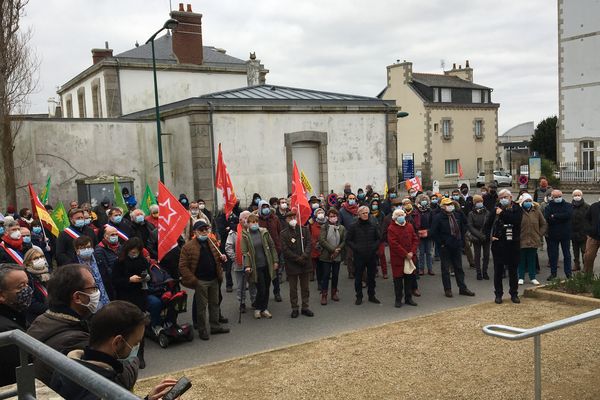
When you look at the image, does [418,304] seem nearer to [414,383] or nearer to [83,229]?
[414,383]

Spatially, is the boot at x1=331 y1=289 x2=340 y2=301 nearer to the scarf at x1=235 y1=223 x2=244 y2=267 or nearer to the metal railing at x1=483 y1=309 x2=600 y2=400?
the scarf at x1=235 y1=223 x2=244 y2=267

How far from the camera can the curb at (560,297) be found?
29.6ft

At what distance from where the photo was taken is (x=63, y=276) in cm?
375

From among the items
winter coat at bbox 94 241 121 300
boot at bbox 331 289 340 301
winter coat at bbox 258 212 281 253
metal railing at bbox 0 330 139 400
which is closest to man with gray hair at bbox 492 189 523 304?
boot at bbox 331 289 340 301

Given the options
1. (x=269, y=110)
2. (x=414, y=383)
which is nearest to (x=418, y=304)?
(x=414, y=383)

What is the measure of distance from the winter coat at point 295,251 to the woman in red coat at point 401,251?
1620 millimetres

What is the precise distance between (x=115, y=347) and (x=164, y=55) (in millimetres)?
29373

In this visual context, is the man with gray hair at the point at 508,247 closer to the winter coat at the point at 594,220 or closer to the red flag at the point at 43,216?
the winter coat at the point at 594,220

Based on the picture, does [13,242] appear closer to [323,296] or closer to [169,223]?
[169,223]

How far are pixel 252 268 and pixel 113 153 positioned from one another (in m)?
13.1

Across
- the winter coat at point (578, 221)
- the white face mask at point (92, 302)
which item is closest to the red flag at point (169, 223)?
the white face mask at point (92, 302)

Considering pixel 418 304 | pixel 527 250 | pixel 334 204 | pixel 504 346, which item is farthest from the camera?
pixel 334 204

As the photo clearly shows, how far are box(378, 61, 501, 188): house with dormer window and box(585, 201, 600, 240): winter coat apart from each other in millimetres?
36933

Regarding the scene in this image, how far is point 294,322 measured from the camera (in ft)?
30.5
